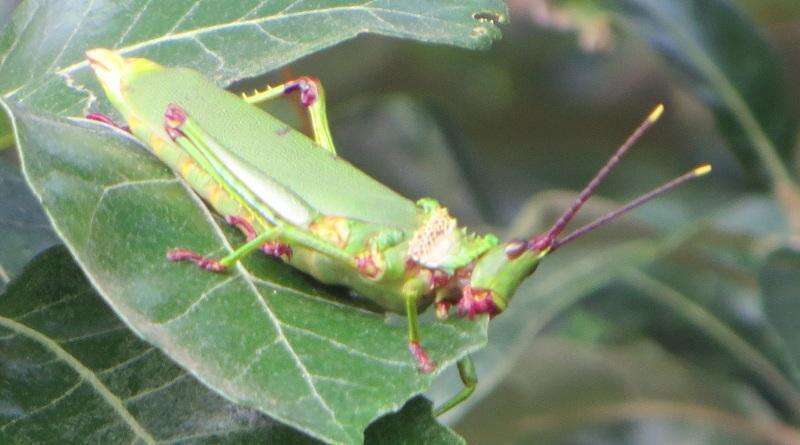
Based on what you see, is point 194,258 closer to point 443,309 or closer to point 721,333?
point 443,309

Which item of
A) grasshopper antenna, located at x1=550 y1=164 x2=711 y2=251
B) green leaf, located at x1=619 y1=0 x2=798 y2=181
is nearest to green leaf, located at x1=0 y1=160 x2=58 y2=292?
grasshopper antenna, located at x1=550 y1=164 x2=711 y2=251

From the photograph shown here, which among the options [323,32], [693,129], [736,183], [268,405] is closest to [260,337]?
[268,405]

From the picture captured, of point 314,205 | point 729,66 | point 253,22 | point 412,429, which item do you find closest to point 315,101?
point 253,22

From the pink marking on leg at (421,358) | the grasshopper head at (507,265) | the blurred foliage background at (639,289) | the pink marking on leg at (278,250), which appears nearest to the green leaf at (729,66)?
the blurred foliage background at (639,289)

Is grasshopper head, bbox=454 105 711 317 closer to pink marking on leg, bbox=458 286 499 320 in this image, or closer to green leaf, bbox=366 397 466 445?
pink marking on leg, bbox=458 286 499 320

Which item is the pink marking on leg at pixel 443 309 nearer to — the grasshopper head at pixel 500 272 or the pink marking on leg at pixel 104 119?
the grasshopper head at pixel 500 272
